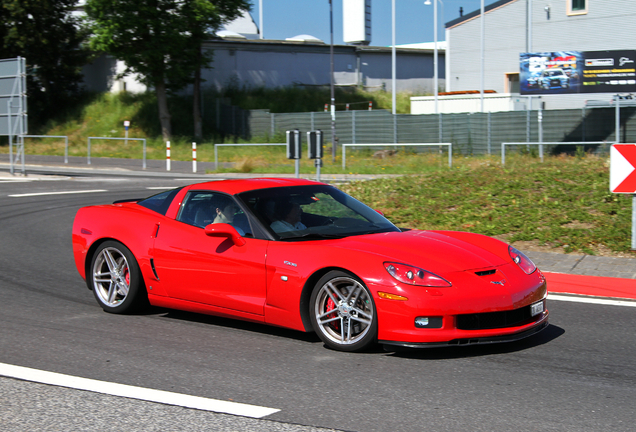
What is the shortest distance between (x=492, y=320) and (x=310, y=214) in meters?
1.86

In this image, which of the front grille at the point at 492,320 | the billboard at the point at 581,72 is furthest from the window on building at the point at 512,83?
the front grille at the point at 492,320

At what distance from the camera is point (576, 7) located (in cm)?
4488

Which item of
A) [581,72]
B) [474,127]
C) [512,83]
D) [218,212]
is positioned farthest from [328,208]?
[512,83]

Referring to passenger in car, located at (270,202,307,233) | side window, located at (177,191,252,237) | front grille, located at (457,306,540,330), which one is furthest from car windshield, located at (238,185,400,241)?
front grille, located at (457,306,540,330)

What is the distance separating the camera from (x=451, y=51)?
52.1m

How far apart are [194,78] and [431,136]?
15.2m

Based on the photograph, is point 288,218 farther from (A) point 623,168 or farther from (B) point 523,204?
(B) point 523,204

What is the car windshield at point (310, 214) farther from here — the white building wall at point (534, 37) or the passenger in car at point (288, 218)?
the white building wall at point (534, 37)

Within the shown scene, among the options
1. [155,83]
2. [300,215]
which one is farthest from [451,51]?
[300,215]

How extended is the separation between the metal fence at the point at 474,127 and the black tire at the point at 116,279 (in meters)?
24.9

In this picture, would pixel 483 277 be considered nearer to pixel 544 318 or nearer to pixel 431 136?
pixel 544 318

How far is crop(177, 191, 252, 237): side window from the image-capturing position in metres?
6.13

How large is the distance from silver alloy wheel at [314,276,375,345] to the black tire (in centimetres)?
198

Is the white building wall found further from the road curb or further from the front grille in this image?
the front grille
